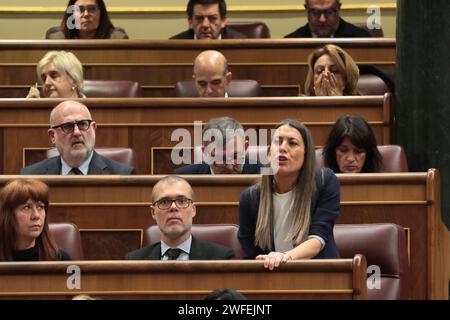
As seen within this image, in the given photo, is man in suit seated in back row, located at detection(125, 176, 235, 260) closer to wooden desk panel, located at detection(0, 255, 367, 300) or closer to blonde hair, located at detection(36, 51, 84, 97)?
wooden desk panel, located at detection(0, 255, 367, 300)

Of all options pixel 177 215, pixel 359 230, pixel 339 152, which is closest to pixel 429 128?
pixel 339 152

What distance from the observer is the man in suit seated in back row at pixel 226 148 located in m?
3.71

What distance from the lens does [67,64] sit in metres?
4.34

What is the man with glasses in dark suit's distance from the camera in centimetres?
496

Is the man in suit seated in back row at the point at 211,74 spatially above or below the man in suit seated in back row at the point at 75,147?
above

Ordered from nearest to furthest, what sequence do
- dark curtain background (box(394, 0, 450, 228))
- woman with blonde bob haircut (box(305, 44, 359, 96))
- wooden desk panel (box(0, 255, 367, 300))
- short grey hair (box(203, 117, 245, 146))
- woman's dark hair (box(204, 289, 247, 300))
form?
woman's dark hair (box(204, 289, 247, 300)), wooden desk panel (box(0, 255, 367, 300)), short grey hair (box(203, 117, 245, 146)), dark curtain background (box(394, 0, 450, 228)), woman with blonde bob haircut (box(305, 44, 359, 96))

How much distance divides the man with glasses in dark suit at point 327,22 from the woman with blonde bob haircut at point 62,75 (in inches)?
40.8

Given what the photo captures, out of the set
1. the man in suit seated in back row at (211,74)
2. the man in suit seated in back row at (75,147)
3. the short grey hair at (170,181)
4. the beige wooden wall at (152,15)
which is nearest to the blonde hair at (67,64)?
the man in suit seated in back row at (211,74)

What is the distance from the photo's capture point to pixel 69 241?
11.0 ft

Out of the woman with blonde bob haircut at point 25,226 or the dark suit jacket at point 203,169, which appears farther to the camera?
the dark suit jacket at point 203,169

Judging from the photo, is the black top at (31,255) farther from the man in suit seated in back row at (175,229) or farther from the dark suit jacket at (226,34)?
the dark suit jacket at (226,34)

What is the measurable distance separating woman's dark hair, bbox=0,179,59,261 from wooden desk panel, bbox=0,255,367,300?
0.23 metres

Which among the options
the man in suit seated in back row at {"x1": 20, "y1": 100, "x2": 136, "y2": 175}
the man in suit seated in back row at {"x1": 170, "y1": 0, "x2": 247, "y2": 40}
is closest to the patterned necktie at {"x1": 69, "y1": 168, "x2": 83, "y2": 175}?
the man in suit seated in back row at {"x1": 20, "y1": 100, "x2": 136, "y2": 175}
